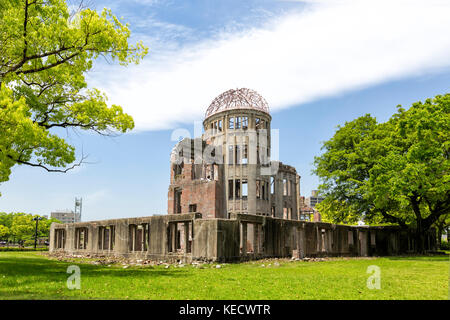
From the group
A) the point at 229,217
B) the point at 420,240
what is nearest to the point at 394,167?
the point at 420,240

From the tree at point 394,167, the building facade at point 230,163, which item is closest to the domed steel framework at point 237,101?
the building facade at point 230,163

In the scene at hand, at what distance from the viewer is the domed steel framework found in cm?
4441

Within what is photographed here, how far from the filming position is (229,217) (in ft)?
132

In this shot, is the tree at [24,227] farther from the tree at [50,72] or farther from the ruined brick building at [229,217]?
the tree at [50,72]

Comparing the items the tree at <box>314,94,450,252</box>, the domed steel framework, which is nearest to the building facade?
the domed steel framework

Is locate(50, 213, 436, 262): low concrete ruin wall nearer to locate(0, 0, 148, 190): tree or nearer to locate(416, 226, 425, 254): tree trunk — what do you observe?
locate(416, 226, 425, 254): tree trunk

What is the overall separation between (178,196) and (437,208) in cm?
2558

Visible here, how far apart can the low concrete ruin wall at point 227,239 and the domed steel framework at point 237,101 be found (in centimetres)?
1454

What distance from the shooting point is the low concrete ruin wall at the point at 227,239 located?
2153cm

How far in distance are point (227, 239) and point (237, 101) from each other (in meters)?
26.0

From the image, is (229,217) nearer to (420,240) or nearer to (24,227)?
(420,240)

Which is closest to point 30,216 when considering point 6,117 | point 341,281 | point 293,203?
point 293,203

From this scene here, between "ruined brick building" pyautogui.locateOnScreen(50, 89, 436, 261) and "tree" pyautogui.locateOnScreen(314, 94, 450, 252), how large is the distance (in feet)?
9.94
